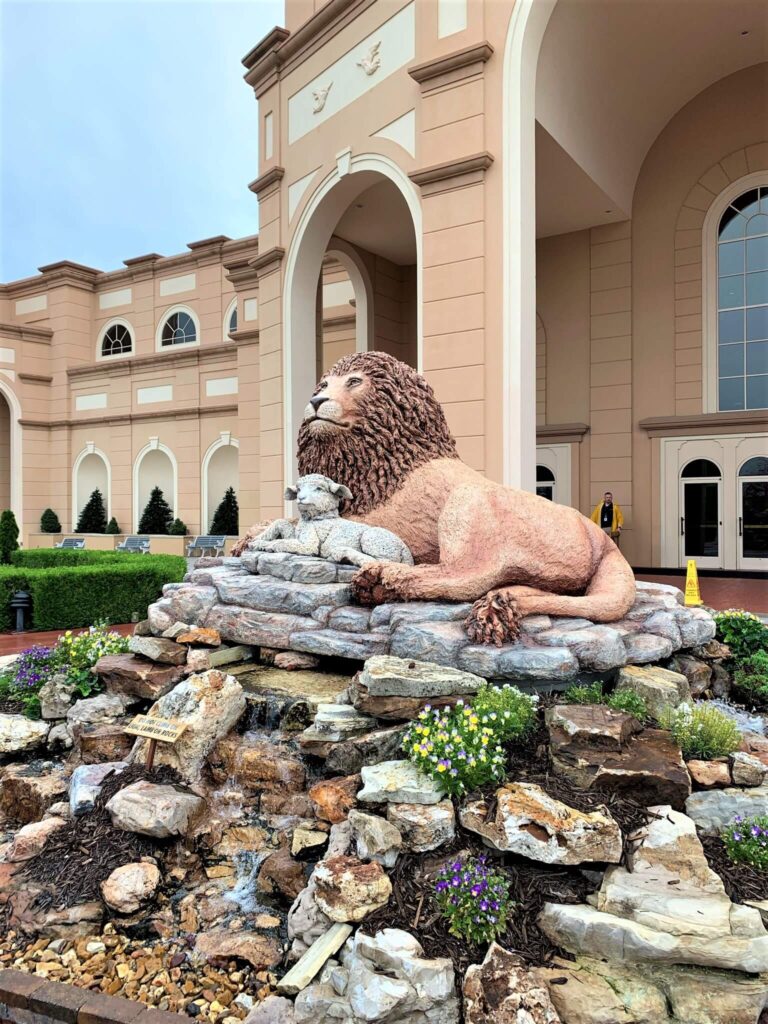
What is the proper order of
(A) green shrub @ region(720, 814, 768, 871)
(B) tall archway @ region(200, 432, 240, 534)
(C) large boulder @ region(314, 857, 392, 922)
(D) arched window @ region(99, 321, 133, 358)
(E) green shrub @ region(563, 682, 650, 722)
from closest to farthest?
(C) large boulder @ region(314, 857, 392, 922)
(A) green shrub @ region(720, 814, 768, 871)
(E) green shrub @ region(563, 682, 650, 722)
(B) tall archway @ region(200, 432, 240, 534)
(D) arched window @ region(99, 321, 133, 358)

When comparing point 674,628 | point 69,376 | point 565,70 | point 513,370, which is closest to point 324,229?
point 565,70

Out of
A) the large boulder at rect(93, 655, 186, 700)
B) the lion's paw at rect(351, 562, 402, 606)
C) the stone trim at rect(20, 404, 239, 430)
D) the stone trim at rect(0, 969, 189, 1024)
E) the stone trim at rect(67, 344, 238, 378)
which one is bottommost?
the stone trim at rect(0, 969, 189, 1024)

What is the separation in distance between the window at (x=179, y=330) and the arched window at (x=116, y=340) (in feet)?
4.92

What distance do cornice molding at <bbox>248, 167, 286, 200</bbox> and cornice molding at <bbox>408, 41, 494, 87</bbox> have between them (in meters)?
4.20

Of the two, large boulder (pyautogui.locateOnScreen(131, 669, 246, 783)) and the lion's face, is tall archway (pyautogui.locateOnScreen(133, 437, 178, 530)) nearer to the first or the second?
the lion's face

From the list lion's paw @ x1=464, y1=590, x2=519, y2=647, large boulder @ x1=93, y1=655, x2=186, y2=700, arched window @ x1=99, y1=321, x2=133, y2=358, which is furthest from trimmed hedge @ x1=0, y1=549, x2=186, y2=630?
arched window @ x1=99, y1=321, x2=133, y2=358

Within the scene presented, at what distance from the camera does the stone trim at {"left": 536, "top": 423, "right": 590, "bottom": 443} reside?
48.0 feet

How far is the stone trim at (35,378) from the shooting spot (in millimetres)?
23970

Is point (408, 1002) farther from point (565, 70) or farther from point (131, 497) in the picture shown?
point (131, 497)

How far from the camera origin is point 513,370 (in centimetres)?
903

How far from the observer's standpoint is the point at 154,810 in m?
3.71

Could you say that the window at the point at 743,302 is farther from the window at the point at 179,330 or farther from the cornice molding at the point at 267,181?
the window at the point at 179,330

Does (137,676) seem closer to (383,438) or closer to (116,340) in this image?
(383,438)

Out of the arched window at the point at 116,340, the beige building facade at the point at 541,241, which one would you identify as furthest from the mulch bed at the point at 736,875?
the arched window at the point at 116,340
